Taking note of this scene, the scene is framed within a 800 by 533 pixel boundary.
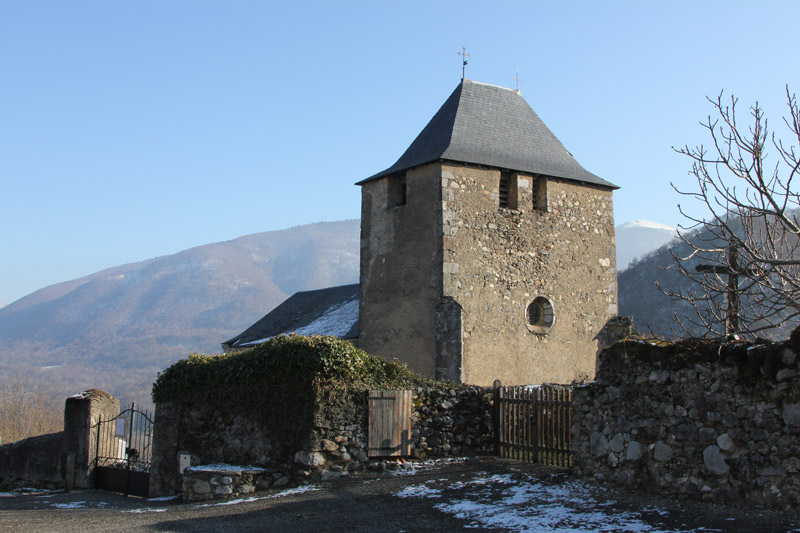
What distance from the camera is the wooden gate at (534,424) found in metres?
12.7

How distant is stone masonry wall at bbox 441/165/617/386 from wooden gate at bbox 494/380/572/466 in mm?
4446

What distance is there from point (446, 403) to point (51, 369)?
151 meters

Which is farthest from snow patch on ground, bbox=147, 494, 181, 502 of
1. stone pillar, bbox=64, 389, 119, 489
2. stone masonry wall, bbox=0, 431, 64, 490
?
stone masonry wall, bbox=0, 431, 64, 490

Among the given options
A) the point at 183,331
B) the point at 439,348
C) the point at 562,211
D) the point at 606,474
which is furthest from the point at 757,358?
the point at 183,331

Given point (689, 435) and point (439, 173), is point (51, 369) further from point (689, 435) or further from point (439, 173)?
point (689, 435)

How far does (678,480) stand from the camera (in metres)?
9.16

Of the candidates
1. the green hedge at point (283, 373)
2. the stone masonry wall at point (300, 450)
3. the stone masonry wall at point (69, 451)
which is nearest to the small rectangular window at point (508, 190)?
the stone masonry wall at point (300, 450)

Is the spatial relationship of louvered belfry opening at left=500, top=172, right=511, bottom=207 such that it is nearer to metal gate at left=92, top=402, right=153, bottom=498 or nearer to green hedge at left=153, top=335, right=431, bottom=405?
green hedge at left=153, top=335, right=431, bottom=405

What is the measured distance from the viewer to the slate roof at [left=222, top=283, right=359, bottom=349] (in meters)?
25.5

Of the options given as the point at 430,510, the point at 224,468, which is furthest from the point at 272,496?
the point at 430,510

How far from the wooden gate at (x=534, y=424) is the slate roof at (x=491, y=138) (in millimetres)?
7571

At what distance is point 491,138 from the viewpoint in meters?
21.5

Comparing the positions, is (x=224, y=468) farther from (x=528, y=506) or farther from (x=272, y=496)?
(x=528, y=506)

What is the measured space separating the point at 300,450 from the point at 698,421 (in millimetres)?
6685
